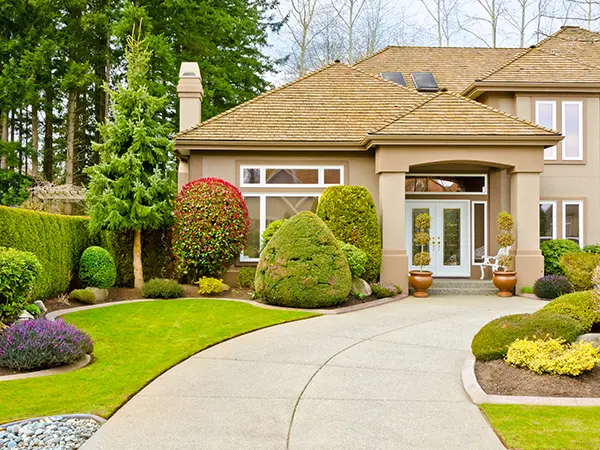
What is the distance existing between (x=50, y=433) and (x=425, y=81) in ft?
55.7

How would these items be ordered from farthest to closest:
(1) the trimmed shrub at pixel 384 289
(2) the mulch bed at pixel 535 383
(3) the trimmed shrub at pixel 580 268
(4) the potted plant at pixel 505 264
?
1. (4) the potted plant at pixel 505 264
2. (1) the trimmed shrub at pixel 384 289
3. (3) the trimmed shrub at pixel 580 268
4. (2) the mulch bed at pixel 535 383

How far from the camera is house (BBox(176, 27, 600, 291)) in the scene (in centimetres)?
1348

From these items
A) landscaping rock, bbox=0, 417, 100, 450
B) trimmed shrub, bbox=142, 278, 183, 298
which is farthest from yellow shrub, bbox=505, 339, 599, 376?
trimmed shrub, bbox=142, 278, 183, 298

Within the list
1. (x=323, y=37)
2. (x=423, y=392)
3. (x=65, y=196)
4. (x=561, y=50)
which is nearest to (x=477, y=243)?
(x=561, y=50)

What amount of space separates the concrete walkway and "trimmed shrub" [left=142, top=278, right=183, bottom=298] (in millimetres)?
4085

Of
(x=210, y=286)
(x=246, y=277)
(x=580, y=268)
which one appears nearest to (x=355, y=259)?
(x=246, y=277)

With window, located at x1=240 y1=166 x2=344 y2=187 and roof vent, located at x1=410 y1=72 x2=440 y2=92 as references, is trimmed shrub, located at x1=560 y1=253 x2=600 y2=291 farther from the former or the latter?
roof vent, located at x1=410 y1=72 x2=440 y2=92

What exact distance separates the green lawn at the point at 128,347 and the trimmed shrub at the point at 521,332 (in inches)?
145

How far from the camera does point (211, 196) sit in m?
12.8

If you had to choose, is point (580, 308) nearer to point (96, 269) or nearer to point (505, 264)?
point (505, 264)

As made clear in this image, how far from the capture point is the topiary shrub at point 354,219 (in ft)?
41.5

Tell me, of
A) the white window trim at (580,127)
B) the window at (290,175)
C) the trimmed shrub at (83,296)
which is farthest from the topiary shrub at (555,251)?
the trimmed shrub at (83,296)

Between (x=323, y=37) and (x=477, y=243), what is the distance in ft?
62.7

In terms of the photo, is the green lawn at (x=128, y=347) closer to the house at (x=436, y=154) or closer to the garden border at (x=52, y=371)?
the garden border at (x=52, y=371)
